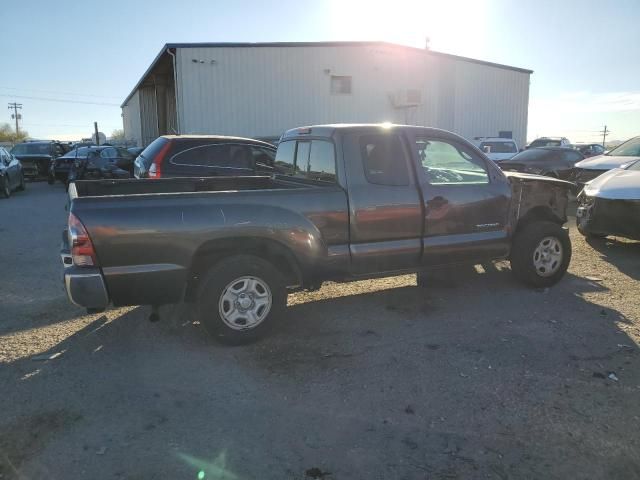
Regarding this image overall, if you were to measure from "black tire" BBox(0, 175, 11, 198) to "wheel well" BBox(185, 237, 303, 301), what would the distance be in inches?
585

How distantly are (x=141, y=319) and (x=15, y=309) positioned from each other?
4.86 ft

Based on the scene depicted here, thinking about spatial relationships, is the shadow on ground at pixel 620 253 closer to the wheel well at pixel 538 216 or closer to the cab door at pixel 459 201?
the wheel well at pixel 538 216

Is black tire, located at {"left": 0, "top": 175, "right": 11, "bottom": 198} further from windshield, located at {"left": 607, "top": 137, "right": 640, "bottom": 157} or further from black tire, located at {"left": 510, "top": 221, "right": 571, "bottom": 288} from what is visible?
windshield, located at {"left": 607, "top": 137, "right": 640, "bottom": 157}

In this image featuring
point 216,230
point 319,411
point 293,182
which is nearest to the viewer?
point 319,411

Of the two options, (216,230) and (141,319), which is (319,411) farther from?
(141,319)

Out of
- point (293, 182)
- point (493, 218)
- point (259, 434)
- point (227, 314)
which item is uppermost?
point (293, 182)

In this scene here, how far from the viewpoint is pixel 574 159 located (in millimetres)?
15445

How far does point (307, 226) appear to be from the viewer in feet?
14.5

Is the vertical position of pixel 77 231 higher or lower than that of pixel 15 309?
higher

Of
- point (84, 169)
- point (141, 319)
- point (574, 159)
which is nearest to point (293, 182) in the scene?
point (141, 319)

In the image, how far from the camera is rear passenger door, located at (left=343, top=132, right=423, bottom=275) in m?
4.69

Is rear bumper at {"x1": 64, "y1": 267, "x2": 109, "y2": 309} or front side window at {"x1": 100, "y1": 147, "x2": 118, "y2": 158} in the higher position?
front side window at {"x1": 100, "y1": 147, "x2": 118, "y2": 158}

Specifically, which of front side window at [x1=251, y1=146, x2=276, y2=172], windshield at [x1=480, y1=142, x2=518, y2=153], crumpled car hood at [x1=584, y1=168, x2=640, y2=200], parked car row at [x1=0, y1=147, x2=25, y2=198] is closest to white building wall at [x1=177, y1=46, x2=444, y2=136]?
windshield at [x1=480, y1=142, x2=518, y2=153]

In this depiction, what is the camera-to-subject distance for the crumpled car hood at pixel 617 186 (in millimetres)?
7457
